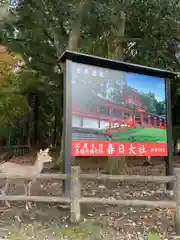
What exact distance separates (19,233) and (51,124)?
25.5 meters

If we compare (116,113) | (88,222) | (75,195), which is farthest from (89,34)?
(88,222)

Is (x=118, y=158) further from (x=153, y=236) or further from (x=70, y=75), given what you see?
(x=153, y=236)

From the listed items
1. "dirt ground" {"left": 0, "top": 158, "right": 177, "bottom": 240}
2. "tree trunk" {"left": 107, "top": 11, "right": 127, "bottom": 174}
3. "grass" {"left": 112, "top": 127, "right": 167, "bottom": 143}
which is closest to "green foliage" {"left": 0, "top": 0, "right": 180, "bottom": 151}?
"tree trunk" {"left": 107, "top": 11, "right": 127, "bottom": 174}

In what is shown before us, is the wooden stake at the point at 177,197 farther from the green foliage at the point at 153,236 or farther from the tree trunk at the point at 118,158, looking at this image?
the tree trunk at the point at 118,158

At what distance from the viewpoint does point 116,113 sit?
7.63 meters

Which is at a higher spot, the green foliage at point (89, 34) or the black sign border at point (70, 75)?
the green foliage at point (89, 34)

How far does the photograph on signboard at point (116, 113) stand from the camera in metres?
7.26

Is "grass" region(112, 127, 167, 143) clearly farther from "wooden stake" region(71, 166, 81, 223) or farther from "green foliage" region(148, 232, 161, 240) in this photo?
"green foliage" region(148, 232, 161, 240)

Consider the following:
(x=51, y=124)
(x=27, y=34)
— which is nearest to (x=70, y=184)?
(x=27, y=34)

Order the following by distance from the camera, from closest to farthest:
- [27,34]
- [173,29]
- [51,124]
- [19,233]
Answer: [19,233]
[173,29]
[27,34]
[51,124]

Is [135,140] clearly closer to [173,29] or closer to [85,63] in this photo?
[85,63]

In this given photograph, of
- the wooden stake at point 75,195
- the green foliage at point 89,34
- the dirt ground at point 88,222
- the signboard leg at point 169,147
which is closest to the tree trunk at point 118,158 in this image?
the green foliage at point 89,34

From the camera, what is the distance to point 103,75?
25.3 feet

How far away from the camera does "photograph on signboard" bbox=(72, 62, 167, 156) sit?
7.26 m
